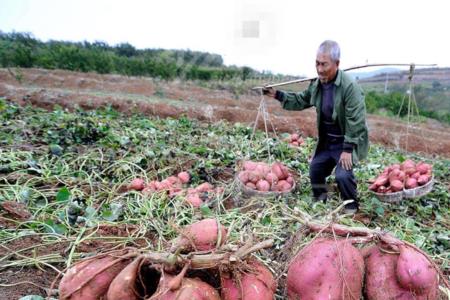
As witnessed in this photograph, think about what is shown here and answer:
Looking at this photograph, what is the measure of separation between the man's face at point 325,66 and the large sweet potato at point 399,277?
6.77 feet

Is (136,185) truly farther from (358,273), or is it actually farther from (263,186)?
(358,273)

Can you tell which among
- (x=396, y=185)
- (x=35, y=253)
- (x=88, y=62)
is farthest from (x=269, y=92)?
(x=88, y=62)

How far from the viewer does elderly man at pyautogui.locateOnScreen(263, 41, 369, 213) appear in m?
3.60

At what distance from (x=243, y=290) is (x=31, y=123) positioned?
5.26 metres

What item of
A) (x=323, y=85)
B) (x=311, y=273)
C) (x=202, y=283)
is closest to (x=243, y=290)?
(x=202, y=283)

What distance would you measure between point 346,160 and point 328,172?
1.91ft

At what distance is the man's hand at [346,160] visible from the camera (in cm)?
363

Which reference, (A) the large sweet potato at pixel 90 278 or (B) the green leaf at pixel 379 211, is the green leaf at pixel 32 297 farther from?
(B) the green leaf at pixel 379 211

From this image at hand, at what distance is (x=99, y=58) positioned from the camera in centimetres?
2338

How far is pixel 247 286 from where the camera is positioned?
1729 millimetres

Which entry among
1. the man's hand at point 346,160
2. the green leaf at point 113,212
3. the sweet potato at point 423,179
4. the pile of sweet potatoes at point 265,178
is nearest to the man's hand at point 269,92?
the pile of sweet potatoes at point 265,178

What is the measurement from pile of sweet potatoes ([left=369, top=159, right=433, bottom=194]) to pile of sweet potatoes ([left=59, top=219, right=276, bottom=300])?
2.90 m

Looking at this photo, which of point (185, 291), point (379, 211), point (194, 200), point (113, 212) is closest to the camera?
point (185, 291)

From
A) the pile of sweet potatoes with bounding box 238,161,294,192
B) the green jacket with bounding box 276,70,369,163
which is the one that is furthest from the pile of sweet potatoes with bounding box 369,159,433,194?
the pile of sweet potatoes with bounding box 238,161,294,192
